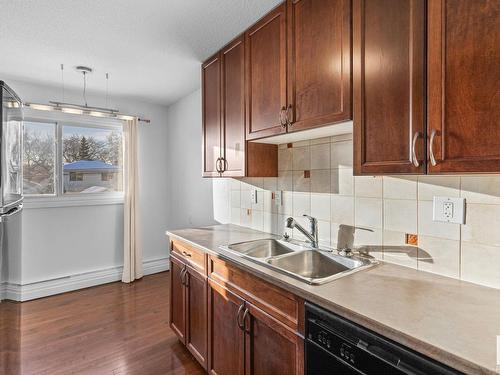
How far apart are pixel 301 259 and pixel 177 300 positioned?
113 centimetres

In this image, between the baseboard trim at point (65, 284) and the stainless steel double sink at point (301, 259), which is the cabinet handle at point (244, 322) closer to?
the stainless steel double sink at point (301, 259)

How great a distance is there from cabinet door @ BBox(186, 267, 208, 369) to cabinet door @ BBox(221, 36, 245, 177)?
79 centimetres

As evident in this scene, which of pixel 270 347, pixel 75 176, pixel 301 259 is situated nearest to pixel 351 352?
pixel 270 347

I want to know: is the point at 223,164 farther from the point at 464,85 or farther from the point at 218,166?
the point at 464,85

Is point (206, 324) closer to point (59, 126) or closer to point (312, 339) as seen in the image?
point (312, 339)

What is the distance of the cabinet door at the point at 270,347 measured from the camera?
3.99 feet

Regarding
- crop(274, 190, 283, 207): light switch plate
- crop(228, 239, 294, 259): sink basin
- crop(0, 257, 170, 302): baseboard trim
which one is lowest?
crop(0, 257, 170, 302): baseboard trim

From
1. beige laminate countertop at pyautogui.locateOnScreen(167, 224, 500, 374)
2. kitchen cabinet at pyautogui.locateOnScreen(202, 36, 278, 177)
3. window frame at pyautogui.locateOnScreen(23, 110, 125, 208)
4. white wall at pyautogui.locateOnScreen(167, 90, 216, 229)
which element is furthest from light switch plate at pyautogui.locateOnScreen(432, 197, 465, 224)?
window frame at pyautogui.locateOnScreen(23, 110, 125, 208)

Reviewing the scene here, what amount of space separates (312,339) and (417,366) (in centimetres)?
40

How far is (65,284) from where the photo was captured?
337 centimetres

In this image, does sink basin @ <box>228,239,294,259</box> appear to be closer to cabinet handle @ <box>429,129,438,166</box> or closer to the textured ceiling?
cabinet handle @ <box>429,129,438,166</box>

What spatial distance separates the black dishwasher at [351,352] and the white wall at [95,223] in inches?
128

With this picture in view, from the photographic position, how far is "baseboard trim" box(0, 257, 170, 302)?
3.12m

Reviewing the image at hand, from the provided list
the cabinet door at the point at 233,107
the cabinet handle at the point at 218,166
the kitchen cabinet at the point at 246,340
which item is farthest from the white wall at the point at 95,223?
the kitchen cabinet at the point at 246,340
